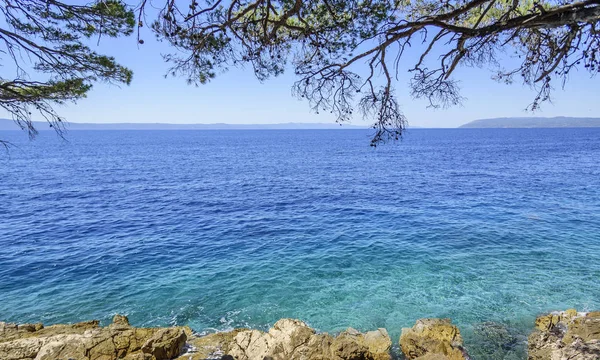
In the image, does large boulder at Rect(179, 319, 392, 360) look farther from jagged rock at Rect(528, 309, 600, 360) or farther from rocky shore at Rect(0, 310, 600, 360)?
jagged rock at Rect(528, 309, 600, 360)

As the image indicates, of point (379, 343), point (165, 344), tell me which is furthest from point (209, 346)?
point (379, 343)

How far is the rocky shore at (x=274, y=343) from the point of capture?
883 centimetres

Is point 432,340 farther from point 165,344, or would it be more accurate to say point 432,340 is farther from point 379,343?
point 165,344

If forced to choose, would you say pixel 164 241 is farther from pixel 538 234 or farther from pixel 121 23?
pixel 538 234

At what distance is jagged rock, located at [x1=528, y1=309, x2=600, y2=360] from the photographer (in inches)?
342

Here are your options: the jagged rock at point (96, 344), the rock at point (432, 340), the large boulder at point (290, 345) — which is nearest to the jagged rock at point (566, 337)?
the rock at point (432, 340)

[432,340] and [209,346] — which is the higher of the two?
[432,340]

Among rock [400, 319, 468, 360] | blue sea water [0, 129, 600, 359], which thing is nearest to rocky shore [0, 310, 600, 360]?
rock [400, 319, 468, 360]

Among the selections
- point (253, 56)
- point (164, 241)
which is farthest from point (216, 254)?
point (253, 56)

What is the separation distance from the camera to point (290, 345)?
952cm

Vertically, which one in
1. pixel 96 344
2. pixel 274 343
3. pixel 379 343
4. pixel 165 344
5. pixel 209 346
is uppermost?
pixel 96 344

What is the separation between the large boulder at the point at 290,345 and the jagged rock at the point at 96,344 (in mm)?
707

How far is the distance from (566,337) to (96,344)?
13.2 meters

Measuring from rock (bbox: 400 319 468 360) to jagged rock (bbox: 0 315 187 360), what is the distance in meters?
6.80
